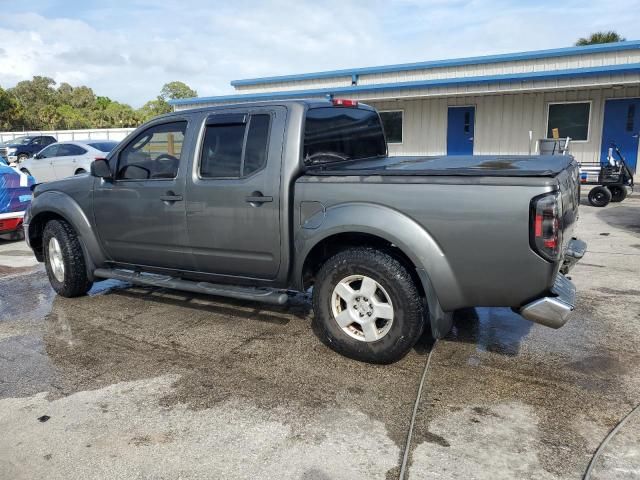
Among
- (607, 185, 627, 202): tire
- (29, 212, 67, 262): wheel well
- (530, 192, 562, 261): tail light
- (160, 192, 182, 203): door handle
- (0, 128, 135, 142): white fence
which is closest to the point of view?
(530, 192, 562, 261): tail light

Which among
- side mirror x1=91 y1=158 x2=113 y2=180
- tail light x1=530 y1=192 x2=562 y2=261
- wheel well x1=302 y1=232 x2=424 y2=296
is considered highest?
side mirror x1=91 y1=158 x2=113 y2=180

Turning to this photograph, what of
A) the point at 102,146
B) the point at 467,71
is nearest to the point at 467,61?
the point at 467,71

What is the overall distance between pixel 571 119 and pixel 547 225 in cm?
1420

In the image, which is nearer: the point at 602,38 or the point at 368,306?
the point at 368,306

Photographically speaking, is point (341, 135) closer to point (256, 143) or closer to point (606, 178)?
point (256, 143)

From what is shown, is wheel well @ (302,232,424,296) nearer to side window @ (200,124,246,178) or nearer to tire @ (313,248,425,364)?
tire @ (313,248,425,364)

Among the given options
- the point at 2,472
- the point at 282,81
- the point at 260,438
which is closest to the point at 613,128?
the point at 282,81

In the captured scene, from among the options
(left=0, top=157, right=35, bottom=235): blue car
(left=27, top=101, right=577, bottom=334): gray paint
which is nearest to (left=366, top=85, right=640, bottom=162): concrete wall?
(left=0, top=157, right=35, bottom=235): blue car

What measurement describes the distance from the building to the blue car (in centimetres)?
964

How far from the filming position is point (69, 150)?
16.3m

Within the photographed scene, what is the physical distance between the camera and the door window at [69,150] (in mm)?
16078

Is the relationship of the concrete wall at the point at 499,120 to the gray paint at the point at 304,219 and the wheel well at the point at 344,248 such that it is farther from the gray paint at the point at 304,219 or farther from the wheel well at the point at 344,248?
the wheel well at the point at 344,248

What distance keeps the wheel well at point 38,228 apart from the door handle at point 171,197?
1.66 meters

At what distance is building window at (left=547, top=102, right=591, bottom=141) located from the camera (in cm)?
1529
